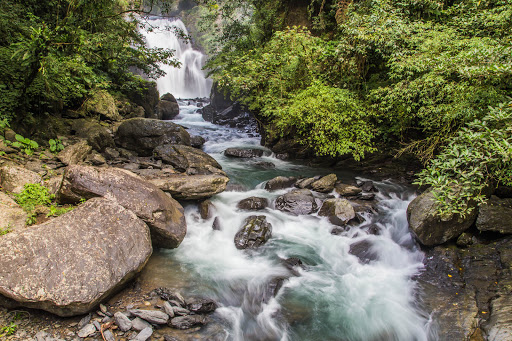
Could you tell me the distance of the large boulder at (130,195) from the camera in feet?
15.0

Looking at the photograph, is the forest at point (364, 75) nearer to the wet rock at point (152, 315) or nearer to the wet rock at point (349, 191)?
the wet rock at point (349, 191)

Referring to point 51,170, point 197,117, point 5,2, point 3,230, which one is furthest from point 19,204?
point 197,117

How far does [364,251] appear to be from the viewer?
18.9 ft

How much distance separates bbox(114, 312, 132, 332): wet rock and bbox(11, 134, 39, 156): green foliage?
452 centimetres

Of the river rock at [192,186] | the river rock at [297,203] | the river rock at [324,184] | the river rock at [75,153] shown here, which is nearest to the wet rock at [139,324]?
the river rock at [192,186]

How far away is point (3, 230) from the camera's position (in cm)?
363

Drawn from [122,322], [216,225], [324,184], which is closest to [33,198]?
[122,322]

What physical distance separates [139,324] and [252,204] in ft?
13.7

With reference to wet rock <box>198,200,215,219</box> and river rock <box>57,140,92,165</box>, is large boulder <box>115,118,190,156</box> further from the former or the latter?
wet rock <box>198,200,215,219</box>

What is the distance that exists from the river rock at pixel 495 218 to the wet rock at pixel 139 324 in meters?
6.09

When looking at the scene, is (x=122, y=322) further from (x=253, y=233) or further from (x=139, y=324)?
(x=253, y=233)

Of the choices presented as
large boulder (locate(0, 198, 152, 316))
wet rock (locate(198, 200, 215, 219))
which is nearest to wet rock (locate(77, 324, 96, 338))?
large boulder (locate(0, 198, 152, 316))

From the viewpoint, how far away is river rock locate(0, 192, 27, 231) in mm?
3792

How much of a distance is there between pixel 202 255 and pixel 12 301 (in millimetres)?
2906
